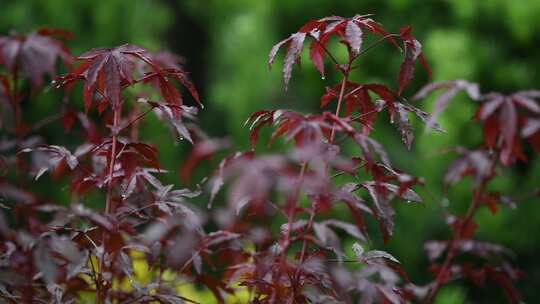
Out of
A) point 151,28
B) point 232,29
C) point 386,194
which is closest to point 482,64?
point 232,29

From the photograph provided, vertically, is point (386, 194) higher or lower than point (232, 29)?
higher

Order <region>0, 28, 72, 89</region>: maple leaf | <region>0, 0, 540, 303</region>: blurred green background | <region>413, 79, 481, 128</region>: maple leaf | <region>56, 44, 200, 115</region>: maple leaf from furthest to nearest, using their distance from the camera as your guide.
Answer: <region>0, 0, 540, 303</region>: blurred green background
<region>56, 44, 200, 115</region>: maple leaf
<region>413, 79, 481, 128</region>: maple leaf
<region>0, 28, 72, 89</region>: maple leaf

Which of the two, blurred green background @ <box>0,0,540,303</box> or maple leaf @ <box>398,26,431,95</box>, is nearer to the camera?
maple leaf @ <box>398,26,431,95</box>

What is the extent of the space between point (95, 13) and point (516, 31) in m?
2.76

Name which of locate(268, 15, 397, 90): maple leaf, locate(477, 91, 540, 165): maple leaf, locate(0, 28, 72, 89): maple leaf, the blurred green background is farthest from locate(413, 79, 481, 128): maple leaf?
the blurred green background

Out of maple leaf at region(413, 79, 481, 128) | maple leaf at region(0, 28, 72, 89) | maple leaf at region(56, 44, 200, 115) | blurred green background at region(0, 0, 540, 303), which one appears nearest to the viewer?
maple leaf at region(0, 28, 72, 89)

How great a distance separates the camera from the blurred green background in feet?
15.5

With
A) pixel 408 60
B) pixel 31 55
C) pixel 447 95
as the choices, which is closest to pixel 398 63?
pixel 408 60

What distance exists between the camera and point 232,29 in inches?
213

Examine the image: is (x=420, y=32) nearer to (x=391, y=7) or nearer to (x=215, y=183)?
(x=391, y=7)

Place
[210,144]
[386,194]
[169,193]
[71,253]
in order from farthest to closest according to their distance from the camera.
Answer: [169,193] < [386,194] < [210,144] < [71,253]

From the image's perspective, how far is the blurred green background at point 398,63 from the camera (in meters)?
4.73

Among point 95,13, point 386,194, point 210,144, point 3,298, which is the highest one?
point 210,144

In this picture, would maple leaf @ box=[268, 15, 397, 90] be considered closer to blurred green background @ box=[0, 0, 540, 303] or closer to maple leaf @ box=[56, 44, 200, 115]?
maple leaf @ box=[56, 44, 200, 115]
